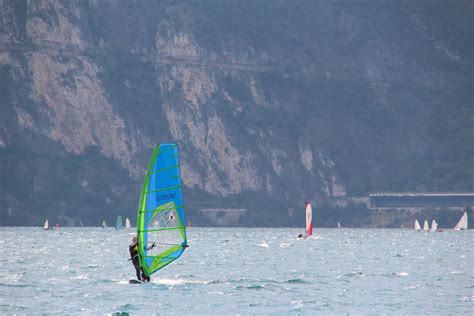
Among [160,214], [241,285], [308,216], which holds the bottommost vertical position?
[241,285]

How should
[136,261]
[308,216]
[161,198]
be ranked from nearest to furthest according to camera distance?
[161,198]
[136,261]
[308,216]

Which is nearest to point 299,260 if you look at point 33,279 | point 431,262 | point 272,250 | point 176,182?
point 431,262

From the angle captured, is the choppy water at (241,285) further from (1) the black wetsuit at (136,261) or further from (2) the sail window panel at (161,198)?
(2) the sail window panel at (161,198)

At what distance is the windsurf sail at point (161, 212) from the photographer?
62.8m

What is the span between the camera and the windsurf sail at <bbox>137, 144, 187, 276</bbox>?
6281cm

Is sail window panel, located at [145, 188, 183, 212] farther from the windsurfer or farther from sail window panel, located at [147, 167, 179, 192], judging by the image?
the windsurfer

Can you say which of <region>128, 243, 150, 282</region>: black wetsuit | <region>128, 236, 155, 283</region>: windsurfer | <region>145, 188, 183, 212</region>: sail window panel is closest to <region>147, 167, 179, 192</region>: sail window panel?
<region>145, 188, 183, 212</region>: sail window panel

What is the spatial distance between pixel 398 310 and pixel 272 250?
66.8m

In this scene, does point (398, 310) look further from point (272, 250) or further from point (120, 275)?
point (272, 250)

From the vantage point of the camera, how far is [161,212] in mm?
63625

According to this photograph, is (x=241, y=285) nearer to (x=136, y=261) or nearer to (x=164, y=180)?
(x=136, y=261)

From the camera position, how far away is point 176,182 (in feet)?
210

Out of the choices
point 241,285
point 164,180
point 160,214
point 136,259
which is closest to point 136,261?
→ point 136,259

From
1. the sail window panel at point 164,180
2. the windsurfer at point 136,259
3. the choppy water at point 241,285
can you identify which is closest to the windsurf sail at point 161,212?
the sail window panel at point 164,180
